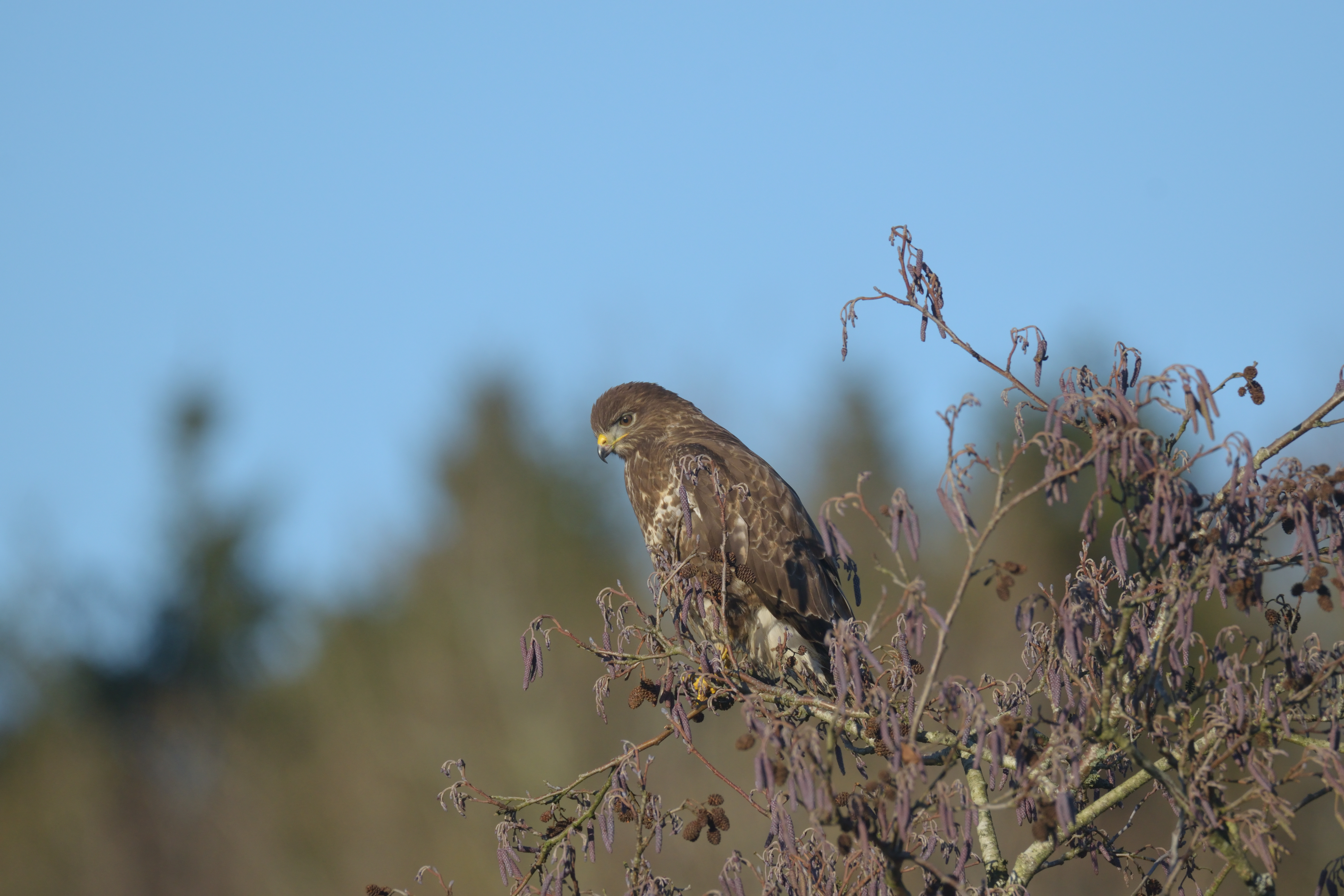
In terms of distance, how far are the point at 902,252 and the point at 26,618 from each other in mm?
27343

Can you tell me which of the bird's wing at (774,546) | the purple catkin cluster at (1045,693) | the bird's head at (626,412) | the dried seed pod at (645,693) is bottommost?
the purple catkin cluster at (1045,693)

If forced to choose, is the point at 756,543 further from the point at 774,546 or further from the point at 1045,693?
the point at 1045,693

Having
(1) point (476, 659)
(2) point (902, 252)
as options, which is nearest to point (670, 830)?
(2) point (902, 252)

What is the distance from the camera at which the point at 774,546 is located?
5312 millimetres

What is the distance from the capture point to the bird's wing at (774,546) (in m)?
5.20

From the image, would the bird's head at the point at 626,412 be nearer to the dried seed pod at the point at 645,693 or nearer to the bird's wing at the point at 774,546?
the bird's wing at the point at 774,546

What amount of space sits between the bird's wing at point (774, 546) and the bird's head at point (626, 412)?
0.76m

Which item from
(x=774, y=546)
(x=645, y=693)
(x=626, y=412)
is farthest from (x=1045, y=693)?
(x=626, y=412)

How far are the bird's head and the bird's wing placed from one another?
0.76m

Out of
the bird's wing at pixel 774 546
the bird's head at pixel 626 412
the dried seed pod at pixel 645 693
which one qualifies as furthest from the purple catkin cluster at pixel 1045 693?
the bird's head at pixel 626 412

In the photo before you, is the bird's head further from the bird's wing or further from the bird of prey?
the bird's wing

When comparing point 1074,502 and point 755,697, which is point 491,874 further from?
point 755,697

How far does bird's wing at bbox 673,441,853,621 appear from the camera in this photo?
5.20 m

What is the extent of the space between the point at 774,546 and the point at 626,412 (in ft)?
4.65
